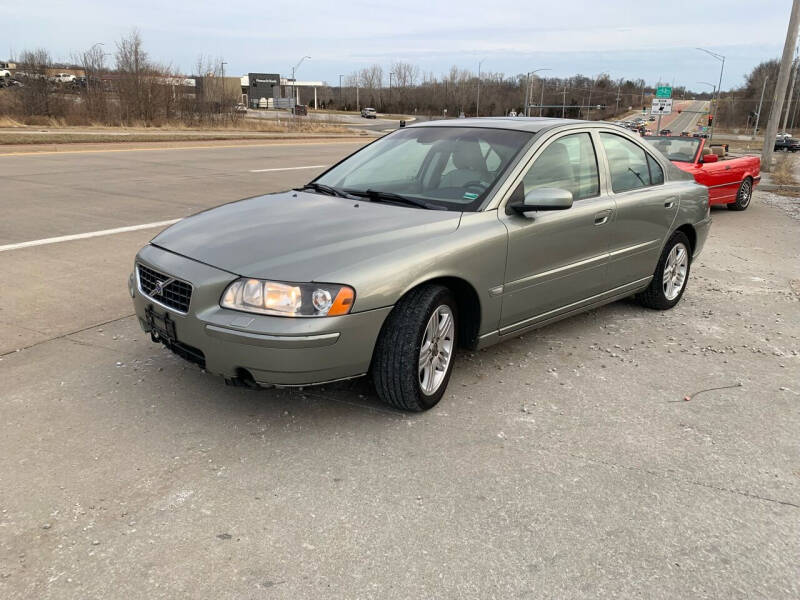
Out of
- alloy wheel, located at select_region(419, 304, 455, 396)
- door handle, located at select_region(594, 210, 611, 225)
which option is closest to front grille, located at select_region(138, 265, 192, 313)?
alloy wheel, located at select_region(419, 304, 455, 396)

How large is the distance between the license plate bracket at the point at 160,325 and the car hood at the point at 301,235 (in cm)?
35

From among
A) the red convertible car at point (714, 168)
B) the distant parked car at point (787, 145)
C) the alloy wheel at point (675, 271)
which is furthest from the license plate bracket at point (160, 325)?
the distant parked car at point (787, 145)

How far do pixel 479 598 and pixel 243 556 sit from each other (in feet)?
2.95

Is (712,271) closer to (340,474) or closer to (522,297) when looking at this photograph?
Answer: (522,297)

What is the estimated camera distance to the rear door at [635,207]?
4.93 m

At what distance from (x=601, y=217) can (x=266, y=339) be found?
2.68 meters

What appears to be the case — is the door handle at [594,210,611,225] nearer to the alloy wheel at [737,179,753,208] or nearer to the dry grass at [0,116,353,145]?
the alloy wheel at [737,179,753,208]

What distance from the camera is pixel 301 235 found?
358cm

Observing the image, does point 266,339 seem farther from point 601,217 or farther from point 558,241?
point 601,217

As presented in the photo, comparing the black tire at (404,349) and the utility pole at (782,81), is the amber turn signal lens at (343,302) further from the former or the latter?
the utility pole at (782,81)

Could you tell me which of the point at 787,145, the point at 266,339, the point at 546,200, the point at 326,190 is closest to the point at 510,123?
the point at 546,200

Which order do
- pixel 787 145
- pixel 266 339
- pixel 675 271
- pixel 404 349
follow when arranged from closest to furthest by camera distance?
pixel 266 339, pixel 404 349, pixel 675 271, pixel 787 145

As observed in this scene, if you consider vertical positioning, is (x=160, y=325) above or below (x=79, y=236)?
above

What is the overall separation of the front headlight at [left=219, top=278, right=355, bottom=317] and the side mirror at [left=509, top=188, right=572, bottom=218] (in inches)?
53.8
